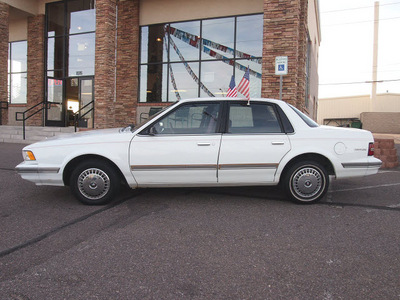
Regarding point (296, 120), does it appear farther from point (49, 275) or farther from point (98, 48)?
point (98, 48)

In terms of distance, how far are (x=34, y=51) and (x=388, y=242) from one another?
17874mm

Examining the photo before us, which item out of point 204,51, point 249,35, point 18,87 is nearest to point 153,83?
point 204,51

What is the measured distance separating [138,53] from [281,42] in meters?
6.79

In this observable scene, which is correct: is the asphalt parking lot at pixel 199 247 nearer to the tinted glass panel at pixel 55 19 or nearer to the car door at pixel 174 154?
the car door at pixel 174 154

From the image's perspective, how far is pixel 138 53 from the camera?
14.4 m

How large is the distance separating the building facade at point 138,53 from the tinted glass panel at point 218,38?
4cm

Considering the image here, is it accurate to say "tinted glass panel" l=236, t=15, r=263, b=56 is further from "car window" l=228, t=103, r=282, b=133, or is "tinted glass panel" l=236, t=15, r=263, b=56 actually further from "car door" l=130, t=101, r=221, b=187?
"car door" l=130, t=101, r=221, b=187

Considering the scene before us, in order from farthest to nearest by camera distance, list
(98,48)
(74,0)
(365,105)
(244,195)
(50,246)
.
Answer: (365,105) → (74,0) → (98,48) → (244,195) → (50,246)

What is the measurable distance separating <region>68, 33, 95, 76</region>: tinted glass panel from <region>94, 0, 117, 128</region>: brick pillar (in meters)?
2.97

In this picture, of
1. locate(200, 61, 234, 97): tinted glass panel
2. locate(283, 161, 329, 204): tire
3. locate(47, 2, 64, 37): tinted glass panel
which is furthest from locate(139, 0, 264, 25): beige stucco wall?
locate(283, 161, 329, 204): tire

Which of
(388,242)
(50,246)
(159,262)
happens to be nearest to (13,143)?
(50,246)

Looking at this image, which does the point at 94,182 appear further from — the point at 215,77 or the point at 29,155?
the point at 215,77

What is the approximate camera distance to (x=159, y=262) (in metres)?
2.84

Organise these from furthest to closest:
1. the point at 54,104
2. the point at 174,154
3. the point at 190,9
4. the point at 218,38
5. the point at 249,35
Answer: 1. the point at 54,104
2. the point at 190,9
3. the point at 218,38
4. the point at 249,35
5. the point at 174,154
